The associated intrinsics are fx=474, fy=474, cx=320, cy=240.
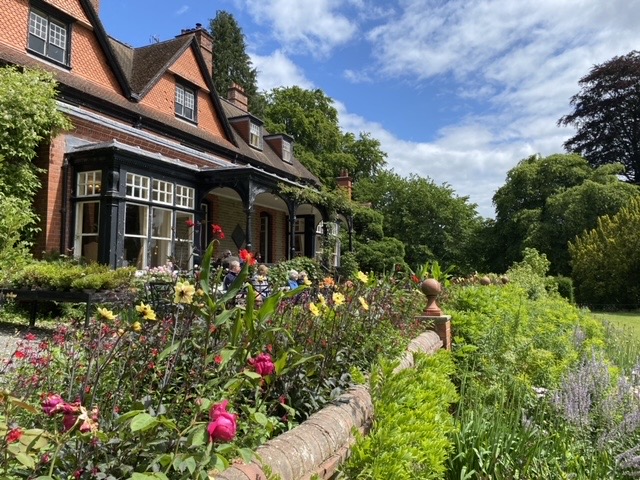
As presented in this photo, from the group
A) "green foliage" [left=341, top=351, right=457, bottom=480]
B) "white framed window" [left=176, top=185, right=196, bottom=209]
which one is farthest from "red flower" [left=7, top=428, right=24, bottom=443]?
"white framed window" [left=176, top=185, right=196, bottom=209]

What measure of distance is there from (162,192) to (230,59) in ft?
99.8

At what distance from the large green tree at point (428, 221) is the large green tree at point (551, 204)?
12.2ft

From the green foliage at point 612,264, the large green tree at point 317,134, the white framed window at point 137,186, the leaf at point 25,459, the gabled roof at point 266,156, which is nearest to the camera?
the leaf at point 25,459

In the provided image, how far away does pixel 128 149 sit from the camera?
10.7 meters

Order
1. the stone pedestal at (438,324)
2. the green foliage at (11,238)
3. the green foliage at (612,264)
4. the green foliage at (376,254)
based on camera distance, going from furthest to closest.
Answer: the green foliage at (376,254) < the green foliage at (612,264) < the green foliage at (11,238) < the stone pedestal at (438,324)

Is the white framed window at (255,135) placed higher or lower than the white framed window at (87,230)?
higher

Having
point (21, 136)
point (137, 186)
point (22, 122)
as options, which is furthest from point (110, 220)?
point (22, 122)

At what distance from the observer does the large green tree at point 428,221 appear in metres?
31.6

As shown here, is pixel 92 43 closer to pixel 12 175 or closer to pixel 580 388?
pixel 12 175

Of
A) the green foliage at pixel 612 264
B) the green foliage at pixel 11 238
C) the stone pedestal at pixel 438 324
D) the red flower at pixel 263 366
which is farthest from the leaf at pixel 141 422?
the green foliage at pixel 612 264

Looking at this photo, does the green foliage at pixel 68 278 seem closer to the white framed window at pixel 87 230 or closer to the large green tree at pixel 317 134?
the white framed window at pixel 87 230

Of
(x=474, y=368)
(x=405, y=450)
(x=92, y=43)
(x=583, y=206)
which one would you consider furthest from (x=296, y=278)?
(x=583, y=206)

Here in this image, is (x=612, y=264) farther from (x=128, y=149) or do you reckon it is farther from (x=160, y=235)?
(x=128, y=149)

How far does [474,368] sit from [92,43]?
14.1m
